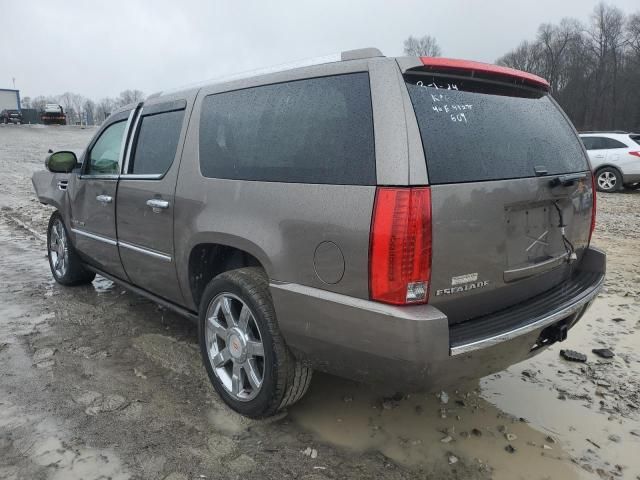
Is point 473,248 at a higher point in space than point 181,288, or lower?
higher

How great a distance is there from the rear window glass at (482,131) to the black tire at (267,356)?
42.2 inches

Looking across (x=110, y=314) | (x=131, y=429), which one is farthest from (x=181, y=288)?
(x=110, y=314)

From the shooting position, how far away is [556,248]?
106 inches

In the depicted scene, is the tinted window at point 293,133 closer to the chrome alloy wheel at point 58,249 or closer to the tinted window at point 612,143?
the chrome alloy wheel at point 58,249

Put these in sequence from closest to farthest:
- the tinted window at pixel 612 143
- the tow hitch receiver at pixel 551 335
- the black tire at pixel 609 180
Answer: the tow hitch receiver at pixel 551 335
the tinted window at pixel 612 143
the black tire at pixel 609 180

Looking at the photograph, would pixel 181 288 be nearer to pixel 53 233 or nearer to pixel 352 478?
pixel 352 478

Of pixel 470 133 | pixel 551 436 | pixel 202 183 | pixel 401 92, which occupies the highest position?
pixel 401 92

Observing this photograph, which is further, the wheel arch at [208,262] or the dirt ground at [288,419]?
the wheel arch at [208,262]

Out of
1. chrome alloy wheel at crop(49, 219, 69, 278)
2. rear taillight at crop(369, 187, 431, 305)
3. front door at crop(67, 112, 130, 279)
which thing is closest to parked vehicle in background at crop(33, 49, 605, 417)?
rear taillight at crop(369, 187, 431, 305)

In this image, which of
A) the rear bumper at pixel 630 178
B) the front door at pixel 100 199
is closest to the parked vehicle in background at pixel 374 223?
the front door at pixel 100 199

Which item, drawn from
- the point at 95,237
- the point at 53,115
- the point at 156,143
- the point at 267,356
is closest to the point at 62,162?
the point at 95,237

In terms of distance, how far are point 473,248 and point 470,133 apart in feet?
1.78

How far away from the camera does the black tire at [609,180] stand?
1252cm

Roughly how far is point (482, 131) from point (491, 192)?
1.06ft
